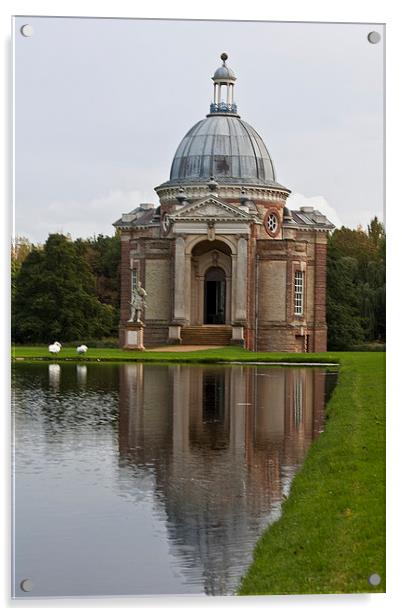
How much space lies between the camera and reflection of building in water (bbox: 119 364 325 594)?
10.7 meters

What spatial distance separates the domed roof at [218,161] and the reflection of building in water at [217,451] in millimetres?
27171

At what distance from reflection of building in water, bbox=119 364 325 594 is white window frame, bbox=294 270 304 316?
24466 millimetres

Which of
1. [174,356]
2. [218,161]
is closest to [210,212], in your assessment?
[218,161]

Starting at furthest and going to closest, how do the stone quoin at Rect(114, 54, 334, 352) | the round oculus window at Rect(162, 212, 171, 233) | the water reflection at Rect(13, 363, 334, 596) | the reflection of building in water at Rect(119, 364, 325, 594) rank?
the round oculus window at Rect(162, 212, 171, 233)
the stone quoin at Rect(114, 54, 334, 352)
the reflection of building in water at Rect(119, 364, 325, 594)
the water reflection at Rect(13, 363, 334, 596)

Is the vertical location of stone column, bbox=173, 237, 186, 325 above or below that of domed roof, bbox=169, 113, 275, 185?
below

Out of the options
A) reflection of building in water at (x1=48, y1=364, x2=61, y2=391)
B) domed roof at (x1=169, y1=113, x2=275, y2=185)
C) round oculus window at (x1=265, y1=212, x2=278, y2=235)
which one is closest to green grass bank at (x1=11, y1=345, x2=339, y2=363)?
reflection of building in water at (x1=48, y1=364, x2=61, y2=391)

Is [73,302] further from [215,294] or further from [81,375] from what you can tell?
[215,294]

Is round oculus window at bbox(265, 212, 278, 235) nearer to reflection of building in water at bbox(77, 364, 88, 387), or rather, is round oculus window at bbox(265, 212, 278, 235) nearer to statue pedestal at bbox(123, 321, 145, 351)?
statue pedestal at bbox(123, 321, 145, 351)

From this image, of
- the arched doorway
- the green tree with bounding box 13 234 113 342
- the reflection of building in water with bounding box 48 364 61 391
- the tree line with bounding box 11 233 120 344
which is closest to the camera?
the reflection of building in water with bounding box 48 364 61 391

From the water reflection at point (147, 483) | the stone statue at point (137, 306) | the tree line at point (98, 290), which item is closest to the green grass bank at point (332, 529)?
the water reflection at point (147, 483)

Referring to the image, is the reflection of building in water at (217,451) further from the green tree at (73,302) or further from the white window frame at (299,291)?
the white window frame at (299,291)

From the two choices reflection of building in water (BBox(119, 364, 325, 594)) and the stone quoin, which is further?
the stone quoin

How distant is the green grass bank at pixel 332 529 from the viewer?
9391 millimetres

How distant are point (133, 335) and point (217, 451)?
84.7 ft
